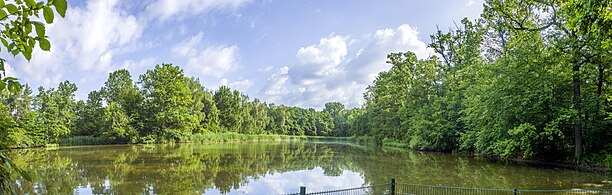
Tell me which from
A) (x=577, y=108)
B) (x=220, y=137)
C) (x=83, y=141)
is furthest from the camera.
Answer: (x=220, y=137)

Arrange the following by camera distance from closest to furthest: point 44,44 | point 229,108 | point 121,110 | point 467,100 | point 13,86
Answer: point 44,44 < point 13,86 < point 467,100 < point 121,110 < point 229,108

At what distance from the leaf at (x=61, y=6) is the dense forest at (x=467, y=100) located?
1.63 ft

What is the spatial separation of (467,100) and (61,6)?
2938 centimetres

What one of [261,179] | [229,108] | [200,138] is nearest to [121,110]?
[200,138]

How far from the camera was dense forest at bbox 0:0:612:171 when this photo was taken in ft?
63.7

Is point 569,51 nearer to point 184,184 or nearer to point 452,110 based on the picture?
point 452,110

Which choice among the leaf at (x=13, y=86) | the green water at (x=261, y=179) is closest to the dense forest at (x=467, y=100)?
the leaf at (x=13, y=86)

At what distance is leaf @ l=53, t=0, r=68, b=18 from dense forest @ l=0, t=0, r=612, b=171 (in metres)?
0.50

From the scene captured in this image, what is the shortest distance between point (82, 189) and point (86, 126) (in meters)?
42.5

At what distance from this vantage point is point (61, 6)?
1404 mm

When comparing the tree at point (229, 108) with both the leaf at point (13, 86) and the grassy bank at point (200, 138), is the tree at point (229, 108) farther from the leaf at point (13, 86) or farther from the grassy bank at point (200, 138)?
the leaf at point (13, 86)

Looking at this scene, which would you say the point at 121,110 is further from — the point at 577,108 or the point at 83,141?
the point at 577,108

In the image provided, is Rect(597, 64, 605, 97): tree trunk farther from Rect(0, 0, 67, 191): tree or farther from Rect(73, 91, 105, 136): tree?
Rect(73, 91, 105, 136): tree

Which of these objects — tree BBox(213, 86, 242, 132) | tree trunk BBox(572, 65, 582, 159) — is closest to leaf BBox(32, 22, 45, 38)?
tree trunk BBox(572, 65, 582, 159)
